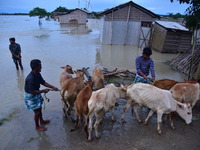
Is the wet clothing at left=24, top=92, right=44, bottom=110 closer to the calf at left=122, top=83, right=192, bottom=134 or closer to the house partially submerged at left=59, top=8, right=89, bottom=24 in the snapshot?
the calf at left=122, top=83, right=192, bottom=134

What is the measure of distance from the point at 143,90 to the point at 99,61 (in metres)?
7.54

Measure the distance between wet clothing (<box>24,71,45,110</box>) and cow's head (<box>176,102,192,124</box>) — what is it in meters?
3.56

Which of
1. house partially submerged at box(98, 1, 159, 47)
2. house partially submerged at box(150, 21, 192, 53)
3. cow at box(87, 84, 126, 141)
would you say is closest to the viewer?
cow at box(87, 84, 126, 141)

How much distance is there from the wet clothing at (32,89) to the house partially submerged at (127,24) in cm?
1313

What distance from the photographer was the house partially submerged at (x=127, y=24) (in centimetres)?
1536

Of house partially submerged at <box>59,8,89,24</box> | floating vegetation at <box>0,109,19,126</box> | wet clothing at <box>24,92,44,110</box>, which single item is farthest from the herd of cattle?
house partially submerged at <box>59,8,89,24</box>

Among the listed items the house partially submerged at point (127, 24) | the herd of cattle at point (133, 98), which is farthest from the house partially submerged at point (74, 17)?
the herd of cattle at point (133, 98)

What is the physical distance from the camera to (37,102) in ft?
12.7

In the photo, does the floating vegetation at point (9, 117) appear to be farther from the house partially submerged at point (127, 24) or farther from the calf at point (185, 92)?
the house partially submerged at point (127, 24)

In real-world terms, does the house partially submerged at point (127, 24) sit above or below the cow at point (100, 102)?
above

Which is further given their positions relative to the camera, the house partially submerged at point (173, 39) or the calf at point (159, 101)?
the house partially submerged at point (173, 39)

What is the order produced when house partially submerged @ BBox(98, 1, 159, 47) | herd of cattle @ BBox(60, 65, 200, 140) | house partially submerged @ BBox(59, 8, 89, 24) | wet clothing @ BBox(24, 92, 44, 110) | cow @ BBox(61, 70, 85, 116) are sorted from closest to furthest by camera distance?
herd of cattle @ BBox(60, 65, 200, 140) < wet clothing @ BBox(24, 92, 44, 110) < cow @ BBox(61, 70, 85, 116) < house partially submerged @ BBox(98, 1, 159, 47) < house partially submerged @ BBox(59, 8, 89, 24)

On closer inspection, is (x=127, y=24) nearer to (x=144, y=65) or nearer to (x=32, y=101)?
(x=144, y=65)

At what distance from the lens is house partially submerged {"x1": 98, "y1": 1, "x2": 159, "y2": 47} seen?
15359 mm
